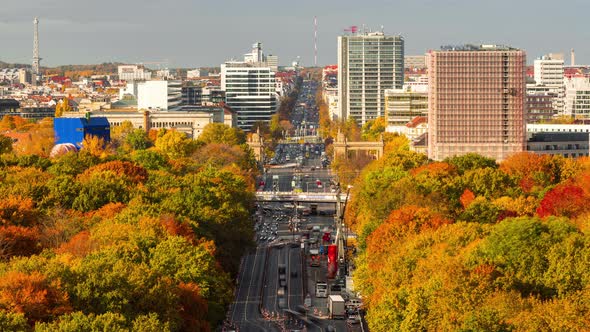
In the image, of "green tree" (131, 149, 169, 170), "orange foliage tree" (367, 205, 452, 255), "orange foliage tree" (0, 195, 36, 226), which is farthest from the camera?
"green tree" (131, 149, 169, 170)

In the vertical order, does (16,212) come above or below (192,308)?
above

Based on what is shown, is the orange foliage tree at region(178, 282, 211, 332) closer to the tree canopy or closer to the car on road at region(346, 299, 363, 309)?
the tree canopy

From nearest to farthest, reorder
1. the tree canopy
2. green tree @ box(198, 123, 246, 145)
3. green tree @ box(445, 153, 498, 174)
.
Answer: the tree canopy → green tree @ box(445, 153, 498, 174) → green tree @ box(198, 123, 246, 145)

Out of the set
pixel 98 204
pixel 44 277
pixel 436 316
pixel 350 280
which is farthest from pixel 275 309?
pixel 44 277

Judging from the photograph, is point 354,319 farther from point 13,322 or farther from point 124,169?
point 124,169

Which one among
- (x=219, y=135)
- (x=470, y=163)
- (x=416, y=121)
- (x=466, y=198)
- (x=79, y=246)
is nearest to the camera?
(x=79, y=246)

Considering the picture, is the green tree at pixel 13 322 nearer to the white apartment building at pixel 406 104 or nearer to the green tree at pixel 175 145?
the green tree at pixel 175 145

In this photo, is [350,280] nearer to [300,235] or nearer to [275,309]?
[275,309]

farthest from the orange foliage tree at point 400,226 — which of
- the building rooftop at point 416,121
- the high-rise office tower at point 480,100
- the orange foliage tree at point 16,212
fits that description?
the building rooftop at point 416,121

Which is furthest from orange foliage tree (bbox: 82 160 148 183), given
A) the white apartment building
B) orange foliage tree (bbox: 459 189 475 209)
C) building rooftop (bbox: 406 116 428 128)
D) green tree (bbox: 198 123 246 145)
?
the white apartment building

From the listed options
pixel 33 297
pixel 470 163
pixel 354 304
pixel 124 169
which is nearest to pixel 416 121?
pixel 470 163
